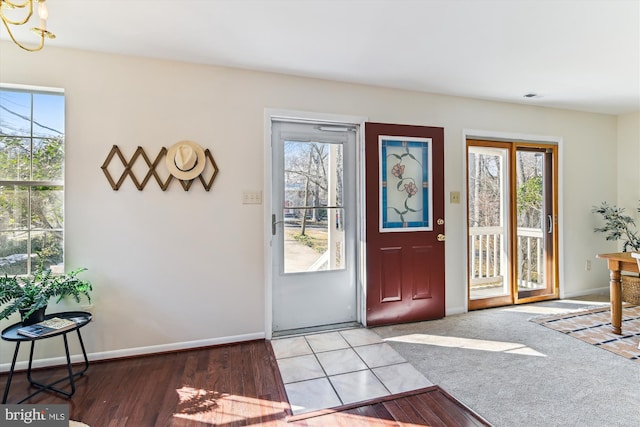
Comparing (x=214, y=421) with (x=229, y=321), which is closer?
(x=214, y=421)

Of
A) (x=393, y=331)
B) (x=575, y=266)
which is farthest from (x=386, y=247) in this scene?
(x=575, y=266)

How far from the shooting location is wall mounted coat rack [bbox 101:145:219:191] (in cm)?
252

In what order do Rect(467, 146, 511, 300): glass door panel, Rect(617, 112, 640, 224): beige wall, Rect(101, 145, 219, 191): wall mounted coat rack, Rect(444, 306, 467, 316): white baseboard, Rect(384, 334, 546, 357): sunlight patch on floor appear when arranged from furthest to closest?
Rect(617, 112, 640, 224): beige wall < Rect(467, 146, 511, 300): glass door panel < Rect(444, 306, 467, 316): white baseboard < Rect(384, 334, 546, 357): sunlight patch on floor < Rect(101, 145, 219, 191): wall mounted coat rack

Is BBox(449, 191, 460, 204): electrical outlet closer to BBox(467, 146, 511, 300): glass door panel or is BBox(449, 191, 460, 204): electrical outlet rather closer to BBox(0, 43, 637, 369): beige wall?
BBox(467, 146, 511, 300): glass door panel

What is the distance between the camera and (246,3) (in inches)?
75.4

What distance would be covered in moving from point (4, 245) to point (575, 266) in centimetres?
594

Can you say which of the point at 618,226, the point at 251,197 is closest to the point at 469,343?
the point at 251,197

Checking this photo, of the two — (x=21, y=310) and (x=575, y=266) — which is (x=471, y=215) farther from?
(x=21, y=310)

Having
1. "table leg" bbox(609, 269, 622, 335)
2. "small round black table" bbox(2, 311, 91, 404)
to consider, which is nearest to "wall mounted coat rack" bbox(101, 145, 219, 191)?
"small round black table" bbox(2, 311, 91, 404)

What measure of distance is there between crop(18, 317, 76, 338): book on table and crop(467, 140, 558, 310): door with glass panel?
3.75 meters

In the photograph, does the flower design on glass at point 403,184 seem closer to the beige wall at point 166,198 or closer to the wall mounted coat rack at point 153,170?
the beige wall at point 166,198

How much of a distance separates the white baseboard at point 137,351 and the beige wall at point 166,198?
0.01 m

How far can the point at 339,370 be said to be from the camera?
236 centimetres

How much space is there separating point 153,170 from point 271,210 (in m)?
1.02
